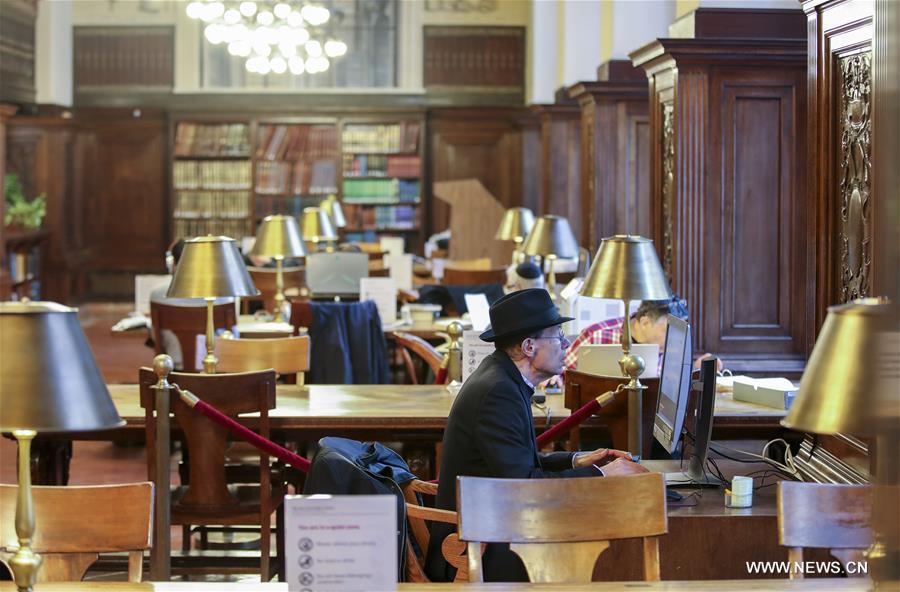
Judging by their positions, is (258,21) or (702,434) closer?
(702,434)

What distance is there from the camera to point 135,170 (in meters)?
15.9

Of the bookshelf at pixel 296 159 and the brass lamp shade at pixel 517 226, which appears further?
the bookshelf at pixel 296 159

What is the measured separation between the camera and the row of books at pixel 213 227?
52.0 feet

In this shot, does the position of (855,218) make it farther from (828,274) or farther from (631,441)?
(631,441)

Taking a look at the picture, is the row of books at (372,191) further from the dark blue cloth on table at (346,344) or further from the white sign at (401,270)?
the dark blue cloth on table at (346,344)

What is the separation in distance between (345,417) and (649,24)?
487 centimetres

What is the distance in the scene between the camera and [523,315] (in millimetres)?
3703

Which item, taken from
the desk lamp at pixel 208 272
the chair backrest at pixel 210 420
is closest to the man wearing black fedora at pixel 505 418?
the chair backrest at pixel 210 420

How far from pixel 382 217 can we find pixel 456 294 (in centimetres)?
728

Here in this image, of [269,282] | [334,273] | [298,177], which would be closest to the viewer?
[334,273]

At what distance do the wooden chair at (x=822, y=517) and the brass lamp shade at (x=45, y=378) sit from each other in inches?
56.8

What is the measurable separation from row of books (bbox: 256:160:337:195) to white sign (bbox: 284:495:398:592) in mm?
13655

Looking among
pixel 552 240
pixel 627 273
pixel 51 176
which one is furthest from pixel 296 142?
pixel 627 273

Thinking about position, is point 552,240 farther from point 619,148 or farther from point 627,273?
point 627,273
